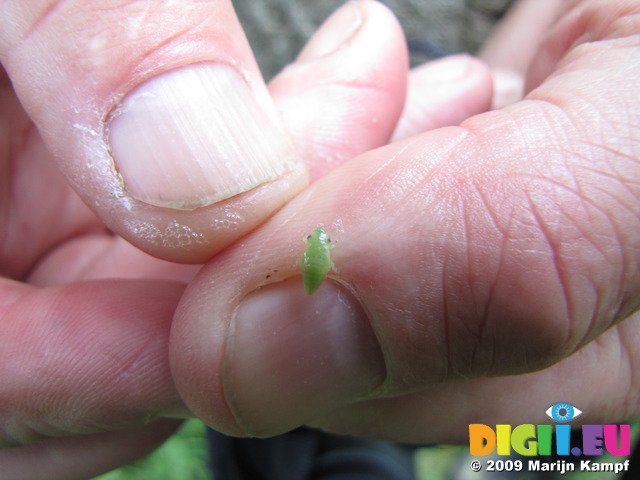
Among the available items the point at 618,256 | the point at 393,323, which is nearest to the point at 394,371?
the point at 393,323

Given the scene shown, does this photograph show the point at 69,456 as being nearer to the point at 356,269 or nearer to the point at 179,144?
the point at 179,144

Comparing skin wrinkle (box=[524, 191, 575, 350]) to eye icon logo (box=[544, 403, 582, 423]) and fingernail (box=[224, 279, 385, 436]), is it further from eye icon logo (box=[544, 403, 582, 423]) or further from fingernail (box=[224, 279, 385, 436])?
eye icon logo (box=[544, 403, 582, 423])

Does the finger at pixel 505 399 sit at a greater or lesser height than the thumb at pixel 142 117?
lesser

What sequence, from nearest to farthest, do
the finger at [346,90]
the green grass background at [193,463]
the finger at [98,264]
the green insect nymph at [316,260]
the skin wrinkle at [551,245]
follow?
the skin wrinkle at [551,245] → the green insect nymph at [316,260] → the finger at [346,90] → the finger at [98,264] → the green grass background at [193,463]

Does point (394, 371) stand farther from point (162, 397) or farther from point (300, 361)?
point (162, 397)

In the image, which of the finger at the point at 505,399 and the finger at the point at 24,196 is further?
the finger at the point at 24,196

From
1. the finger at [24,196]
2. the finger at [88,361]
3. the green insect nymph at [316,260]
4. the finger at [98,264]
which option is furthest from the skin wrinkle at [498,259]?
the finger at [24,196]

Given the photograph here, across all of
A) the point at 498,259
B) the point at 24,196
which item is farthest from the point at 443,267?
the point at 24,196

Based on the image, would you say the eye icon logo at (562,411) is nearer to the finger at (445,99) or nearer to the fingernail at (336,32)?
the finger at (445,99)
